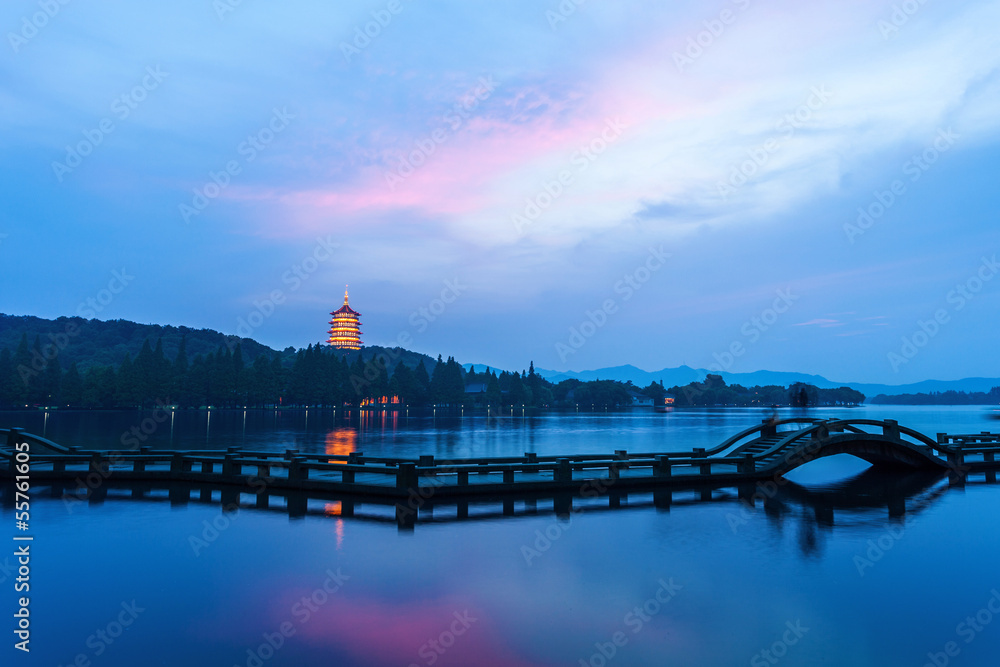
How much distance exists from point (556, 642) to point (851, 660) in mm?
4037

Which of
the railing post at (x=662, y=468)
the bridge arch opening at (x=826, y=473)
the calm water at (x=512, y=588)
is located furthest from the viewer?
the bridge arch opening at (x=826, y=473)

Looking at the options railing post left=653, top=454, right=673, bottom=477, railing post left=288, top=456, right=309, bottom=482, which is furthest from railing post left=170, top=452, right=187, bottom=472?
railing post left=653, top=454, right=673, bottom=477

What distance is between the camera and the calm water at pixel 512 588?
8.66 meters

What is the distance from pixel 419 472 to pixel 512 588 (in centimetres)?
986

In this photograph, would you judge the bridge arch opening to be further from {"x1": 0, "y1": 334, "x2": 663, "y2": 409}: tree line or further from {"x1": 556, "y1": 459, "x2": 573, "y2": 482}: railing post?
{"x1": 0, "y1": 334, "x2": 663, "y2": 409}: tree line

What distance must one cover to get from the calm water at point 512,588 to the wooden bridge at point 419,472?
7.80 feet

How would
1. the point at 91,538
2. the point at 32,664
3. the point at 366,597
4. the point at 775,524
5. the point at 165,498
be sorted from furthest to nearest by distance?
the point at 165,498 → the point at 775,524 → the point at 91,538 → the point at 366,597 → the point at 32,664

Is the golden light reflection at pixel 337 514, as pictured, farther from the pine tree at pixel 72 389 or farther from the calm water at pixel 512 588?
the pine tree at pixel 72 389

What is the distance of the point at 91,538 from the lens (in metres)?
14.3

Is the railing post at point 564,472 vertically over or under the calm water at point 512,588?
over

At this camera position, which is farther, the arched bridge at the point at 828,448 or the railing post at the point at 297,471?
the arched bridge at the point at 828,448

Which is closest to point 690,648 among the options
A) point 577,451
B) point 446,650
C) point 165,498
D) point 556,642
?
point 556,642

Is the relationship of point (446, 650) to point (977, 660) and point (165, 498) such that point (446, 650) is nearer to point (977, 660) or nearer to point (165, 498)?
point (977, 660)

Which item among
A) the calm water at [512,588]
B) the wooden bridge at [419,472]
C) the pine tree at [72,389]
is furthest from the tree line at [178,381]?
the calm water at [512,588]
